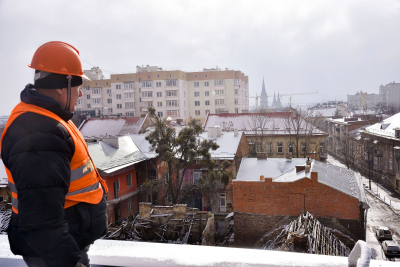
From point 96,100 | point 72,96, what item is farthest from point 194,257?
point 96,100

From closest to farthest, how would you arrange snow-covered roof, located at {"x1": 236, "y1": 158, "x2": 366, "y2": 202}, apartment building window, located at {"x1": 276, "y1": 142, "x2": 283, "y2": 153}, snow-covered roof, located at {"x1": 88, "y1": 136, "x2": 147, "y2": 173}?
snow-covered roof, located at {"x1": 236, "y1": 158, "x2": 366, "y2": 202} → snow-covered roof, located at {"x1": 88, "y1": 136, "x2": 147, "y2": 173} → apartment building window, located at {"x1": 276, "y1": 142, "x2": 283, "y2": 153}

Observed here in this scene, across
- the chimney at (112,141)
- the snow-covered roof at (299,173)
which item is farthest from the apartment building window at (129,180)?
the snow-covered roof at (299,173)

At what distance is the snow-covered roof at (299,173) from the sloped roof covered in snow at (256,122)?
450 inches

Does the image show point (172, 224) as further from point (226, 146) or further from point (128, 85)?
point (128, 85)

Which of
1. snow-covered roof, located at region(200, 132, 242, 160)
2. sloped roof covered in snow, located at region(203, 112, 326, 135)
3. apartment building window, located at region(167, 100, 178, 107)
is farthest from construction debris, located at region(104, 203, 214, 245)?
apartment building window, located at region(167, 100, 178, 107)

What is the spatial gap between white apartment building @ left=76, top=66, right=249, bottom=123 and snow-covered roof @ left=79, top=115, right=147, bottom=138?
15.3 metres

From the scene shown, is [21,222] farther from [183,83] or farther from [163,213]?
[183,83]

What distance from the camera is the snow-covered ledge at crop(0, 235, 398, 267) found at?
1.54 meters

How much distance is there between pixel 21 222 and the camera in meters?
1.08

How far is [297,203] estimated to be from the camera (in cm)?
1161

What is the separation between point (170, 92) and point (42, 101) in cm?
4356

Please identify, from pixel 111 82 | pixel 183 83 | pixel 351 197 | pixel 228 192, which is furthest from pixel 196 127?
pixel 111 82

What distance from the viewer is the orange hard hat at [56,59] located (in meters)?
1.30

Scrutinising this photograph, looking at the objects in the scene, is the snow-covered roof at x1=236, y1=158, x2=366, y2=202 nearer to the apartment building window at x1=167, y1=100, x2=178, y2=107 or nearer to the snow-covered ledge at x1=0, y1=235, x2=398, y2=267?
the snow-covered ledge at x1=0, y1=235, x2=398, y2=267
